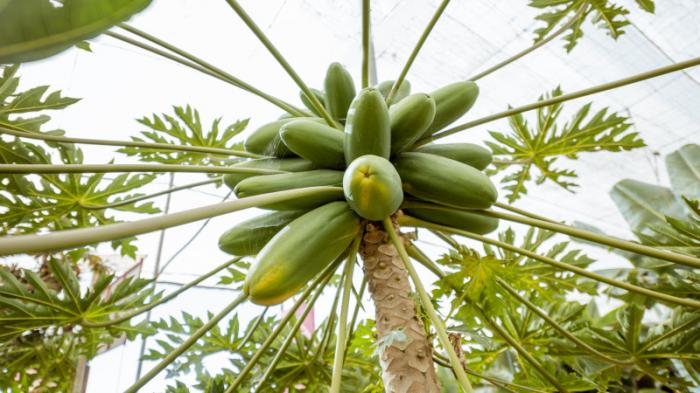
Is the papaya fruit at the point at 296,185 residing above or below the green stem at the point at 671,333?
above

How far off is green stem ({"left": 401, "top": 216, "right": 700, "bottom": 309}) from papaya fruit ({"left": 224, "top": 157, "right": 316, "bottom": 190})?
0.26m

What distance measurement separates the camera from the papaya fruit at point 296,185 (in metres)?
0.91

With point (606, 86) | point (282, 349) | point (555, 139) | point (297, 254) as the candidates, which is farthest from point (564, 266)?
point (555, 139)

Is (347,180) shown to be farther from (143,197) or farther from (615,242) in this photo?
(143,197)

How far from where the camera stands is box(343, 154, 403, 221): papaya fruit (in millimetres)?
771

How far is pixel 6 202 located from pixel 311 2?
2609 mm

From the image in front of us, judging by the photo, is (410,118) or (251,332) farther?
(251,332)

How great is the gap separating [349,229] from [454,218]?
0.27m

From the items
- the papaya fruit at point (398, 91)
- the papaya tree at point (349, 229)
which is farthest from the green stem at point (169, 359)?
the papaya fruit at point (398, 91)

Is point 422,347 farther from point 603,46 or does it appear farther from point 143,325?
point 603,46

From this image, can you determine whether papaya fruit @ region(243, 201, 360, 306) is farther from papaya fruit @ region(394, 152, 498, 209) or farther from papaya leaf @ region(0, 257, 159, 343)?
papaya leaf @ region(0, 257, 159, 343)

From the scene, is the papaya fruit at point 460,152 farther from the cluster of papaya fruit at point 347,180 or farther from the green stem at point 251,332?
the green stem at point 251,332

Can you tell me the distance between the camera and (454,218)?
104cm

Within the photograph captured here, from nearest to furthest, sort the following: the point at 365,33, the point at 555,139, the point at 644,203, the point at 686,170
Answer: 1. the point at 365,33
2. the point at 555,139
3. the point at 686,170
4. the point at 644,203
